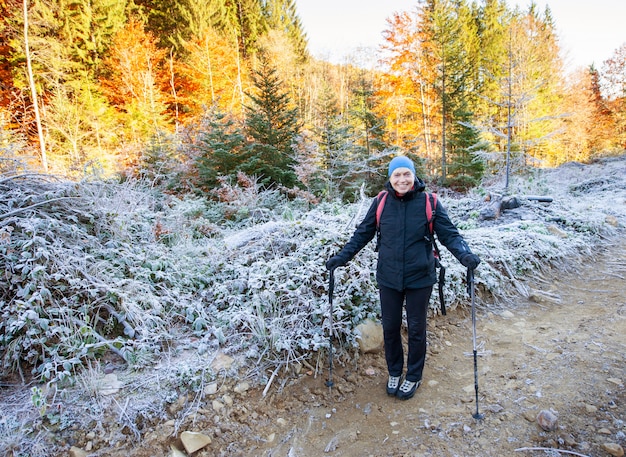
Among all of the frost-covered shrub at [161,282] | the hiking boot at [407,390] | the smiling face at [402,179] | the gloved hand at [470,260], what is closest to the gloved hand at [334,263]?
the frost-covered shrub at [161,282]

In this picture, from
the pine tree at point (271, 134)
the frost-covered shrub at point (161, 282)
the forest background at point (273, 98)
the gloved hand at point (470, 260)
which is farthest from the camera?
the forest background at point (273, 98)

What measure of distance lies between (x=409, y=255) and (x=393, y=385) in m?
1.14

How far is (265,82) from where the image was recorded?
10.6 m

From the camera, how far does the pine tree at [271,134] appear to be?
405 inches

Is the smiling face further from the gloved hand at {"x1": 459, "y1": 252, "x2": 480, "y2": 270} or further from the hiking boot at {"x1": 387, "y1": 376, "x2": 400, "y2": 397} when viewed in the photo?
the hiking boot at {"x1": 387, "y1": 376, "x2": 400, "y2": 397}

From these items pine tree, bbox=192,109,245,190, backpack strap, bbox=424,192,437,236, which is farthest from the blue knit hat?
pine tree, bbox=192,109,245,190

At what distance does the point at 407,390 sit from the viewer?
8.67 feet

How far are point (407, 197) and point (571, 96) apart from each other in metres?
26.6

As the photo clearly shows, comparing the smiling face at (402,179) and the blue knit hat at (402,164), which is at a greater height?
the blue knit hat at (402,164)

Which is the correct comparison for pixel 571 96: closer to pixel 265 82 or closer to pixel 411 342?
pixel 265 82

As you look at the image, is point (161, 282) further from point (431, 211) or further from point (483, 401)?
point (483, 401)

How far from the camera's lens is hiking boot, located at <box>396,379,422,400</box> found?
263 cm

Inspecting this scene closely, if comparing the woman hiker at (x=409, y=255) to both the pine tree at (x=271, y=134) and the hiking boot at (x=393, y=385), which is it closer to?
the hiking boot at (x=393, y=385)

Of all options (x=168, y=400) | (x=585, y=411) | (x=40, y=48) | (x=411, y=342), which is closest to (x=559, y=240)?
(x=585, y=411)
